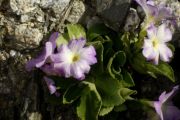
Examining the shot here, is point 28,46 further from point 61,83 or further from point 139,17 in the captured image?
point 139,17

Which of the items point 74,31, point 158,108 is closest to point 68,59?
point 74,31

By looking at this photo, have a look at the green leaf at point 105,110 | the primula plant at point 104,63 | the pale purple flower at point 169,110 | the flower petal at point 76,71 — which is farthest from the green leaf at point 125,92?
the flower petal at point 76,71

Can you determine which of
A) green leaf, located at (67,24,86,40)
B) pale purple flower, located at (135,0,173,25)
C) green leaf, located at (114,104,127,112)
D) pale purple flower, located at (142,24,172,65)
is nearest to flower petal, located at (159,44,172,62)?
pale purple flower, located at (142,24,172,65)

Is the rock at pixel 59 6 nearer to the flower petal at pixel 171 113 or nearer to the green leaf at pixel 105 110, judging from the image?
the green leaf at pixel 105 110

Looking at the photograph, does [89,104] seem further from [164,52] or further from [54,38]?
[164,52]

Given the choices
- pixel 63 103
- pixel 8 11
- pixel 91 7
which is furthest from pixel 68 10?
pixel 63 103

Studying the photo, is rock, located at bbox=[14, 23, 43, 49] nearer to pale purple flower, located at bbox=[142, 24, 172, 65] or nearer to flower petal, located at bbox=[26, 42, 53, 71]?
flower petal, located at bbox=[26, 42, 53, 71]

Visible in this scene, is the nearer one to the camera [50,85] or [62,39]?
[50,85]

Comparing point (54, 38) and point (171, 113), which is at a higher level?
point (54, 38)

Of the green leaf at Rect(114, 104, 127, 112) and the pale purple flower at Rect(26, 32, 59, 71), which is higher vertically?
the pale purple flower at Rect(26, 32, 59, 71)
